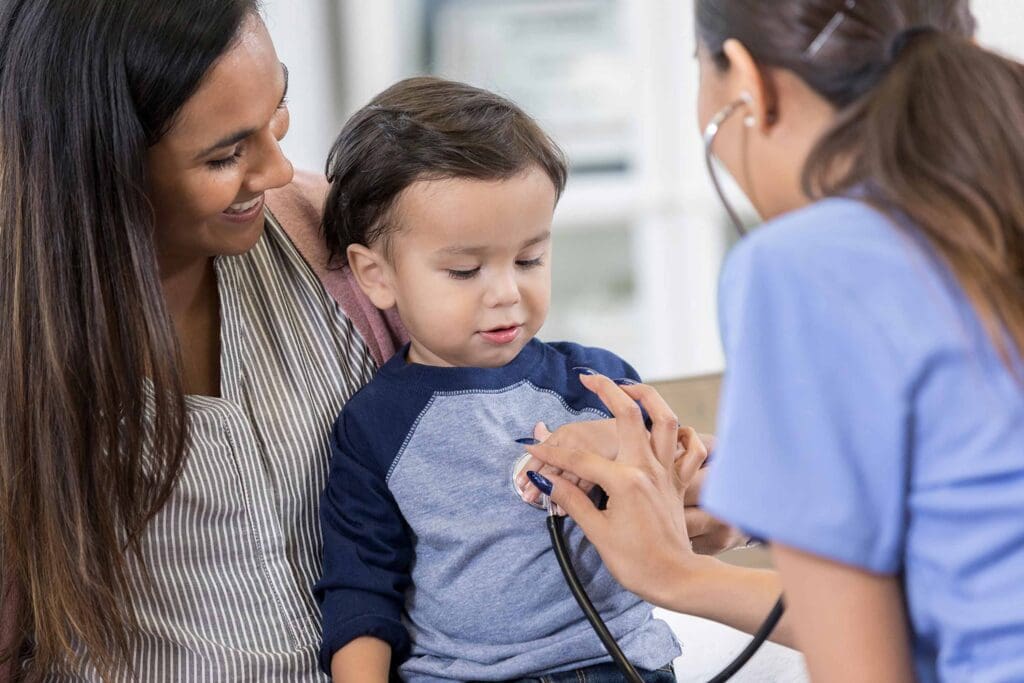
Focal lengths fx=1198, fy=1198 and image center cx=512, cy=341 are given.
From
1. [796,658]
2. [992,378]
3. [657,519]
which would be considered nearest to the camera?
[992,378]

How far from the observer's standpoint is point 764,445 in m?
0.75

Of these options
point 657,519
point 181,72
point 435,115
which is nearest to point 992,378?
point 657,519

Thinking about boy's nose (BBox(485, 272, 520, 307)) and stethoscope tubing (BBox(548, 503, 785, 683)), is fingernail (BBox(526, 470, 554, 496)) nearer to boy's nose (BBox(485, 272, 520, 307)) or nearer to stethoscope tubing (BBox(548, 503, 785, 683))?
stethoscope tubing (BBox(548, 503, 785, 683))

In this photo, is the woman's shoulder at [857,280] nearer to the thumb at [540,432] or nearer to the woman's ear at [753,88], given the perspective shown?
the woman's ear at [753,88]

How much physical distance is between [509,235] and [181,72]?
1.20 feet

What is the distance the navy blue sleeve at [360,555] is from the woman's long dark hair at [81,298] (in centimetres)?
18

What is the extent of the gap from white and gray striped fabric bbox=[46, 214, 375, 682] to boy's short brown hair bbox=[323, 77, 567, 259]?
0.14 meters

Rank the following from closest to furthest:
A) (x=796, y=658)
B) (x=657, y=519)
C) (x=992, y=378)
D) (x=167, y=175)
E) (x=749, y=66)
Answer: (x=992, y=378) → (x=749, y=66) → (x=657, y=519) → (x=167, y=175) → (x=796, y=658)

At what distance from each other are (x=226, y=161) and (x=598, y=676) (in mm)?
660

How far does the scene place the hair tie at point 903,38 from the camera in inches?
32.7

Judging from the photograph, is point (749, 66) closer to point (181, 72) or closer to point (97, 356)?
point (181, 72)

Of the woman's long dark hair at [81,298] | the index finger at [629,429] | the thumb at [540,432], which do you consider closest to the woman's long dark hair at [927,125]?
the index finger at [629,429]

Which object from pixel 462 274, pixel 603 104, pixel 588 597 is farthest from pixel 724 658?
pixel 603 104

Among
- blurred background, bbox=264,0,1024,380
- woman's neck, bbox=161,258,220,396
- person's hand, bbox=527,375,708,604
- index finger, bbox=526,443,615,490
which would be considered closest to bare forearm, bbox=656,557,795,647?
person's hand, bbox=527,375,708,604
